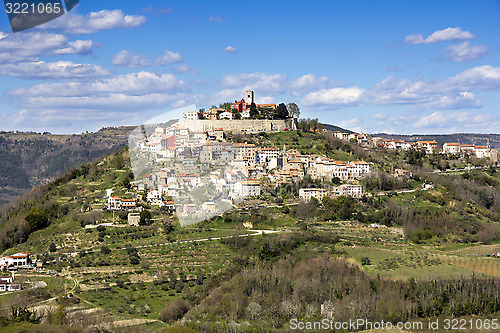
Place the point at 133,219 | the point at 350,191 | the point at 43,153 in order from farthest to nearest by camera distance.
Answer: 1. the point at 43,153
2. the point at 350,191
3. the point at 133,219

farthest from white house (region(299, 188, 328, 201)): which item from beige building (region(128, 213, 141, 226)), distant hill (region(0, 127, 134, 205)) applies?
distant hill (region(0, 127, 134, 205))

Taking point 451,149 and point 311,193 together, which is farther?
point 451,149

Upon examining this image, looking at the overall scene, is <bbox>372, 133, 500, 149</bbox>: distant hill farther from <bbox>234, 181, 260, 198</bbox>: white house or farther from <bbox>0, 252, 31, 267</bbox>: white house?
<bbox>0, 252, 31, 267</bbox>: white house

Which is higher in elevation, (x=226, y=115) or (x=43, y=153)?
(x=226, y=115)

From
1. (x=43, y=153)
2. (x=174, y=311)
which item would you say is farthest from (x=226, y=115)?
(x=43, y=153)

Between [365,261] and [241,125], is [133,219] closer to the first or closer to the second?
[365,261]

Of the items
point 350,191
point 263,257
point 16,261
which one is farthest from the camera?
point 350,191

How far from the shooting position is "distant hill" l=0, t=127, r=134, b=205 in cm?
8556

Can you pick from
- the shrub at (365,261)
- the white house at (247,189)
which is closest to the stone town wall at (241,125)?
the white house at (247,189)

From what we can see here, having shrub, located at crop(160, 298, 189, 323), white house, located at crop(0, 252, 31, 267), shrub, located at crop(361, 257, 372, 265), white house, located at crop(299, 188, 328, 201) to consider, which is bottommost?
shrub, located at crop(160, 298, 189, 323)

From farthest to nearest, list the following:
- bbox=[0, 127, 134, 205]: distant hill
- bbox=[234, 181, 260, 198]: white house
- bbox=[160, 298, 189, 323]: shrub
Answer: bbox=[0, 127, 134, 205]: distant hill
bbox=[234, 181, 260, 198]: white house
bbox=[160, 298, 189, 323]: shrub

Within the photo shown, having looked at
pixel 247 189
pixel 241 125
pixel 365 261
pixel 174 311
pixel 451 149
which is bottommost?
pixel 174 311

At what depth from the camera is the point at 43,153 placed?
9531 cm

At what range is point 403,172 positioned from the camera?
42.8 meters
